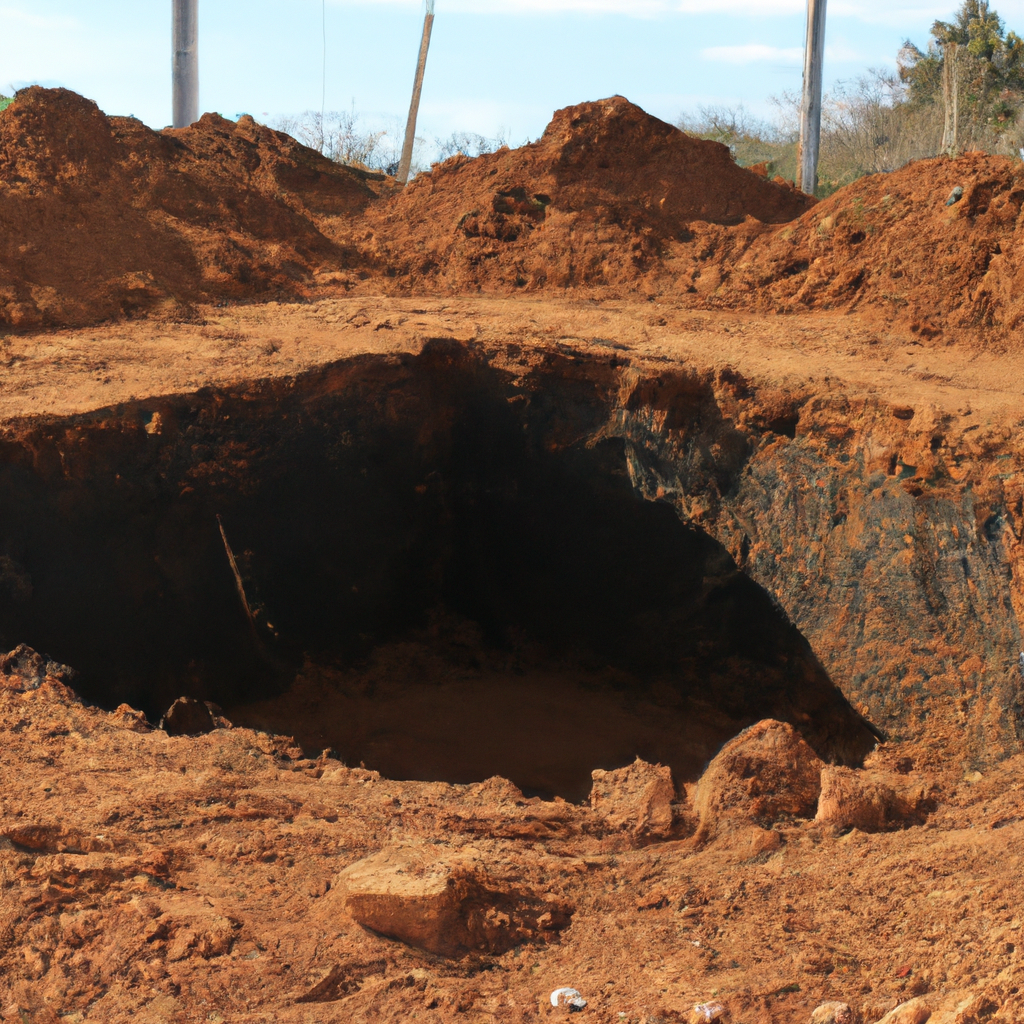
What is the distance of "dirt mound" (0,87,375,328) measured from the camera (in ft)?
21.8

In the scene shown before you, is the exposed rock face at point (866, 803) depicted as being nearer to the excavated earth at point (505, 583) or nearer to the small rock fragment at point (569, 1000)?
the excavated earth at point (505, 583)

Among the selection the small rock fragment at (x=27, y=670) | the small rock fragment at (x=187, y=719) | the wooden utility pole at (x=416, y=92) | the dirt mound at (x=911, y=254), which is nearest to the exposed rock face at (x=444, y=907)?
the small rock fragment at (x=27, y=670)

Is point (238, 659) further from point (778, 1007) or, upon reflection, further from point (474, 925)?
point (778, 1007)

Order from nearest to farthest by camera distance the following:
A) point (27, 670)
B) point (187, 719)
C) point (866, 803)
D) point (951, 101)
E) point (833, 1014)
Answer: point (833, 1014) → point (866, 803) → point (27, 670) → point (187, 719) → point (951, 101)

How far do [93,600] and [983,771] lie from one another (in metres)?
4.56

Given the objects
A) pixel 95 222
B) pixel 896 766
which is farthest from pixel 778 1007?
pixel 95 222

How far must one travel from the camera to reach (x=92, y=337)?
6.14 m

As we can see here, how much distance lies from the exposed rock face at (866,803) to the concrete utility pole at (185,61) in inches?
452

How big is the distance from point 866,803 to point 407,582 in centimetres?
404

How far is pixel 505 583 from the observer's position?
6789 millimetres

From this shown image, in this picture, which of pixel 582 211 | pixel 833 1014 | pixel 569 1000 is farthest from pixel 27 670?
pixel 582 211

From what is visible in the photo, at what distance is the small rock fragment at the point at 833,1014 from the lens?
6.88 feet

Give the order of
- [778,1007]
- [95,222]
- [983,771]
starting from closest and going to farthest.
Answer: [778,1007] < [983,771] < [95,222]

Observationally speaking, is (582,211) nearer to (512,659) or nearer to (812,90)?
(512,659)
